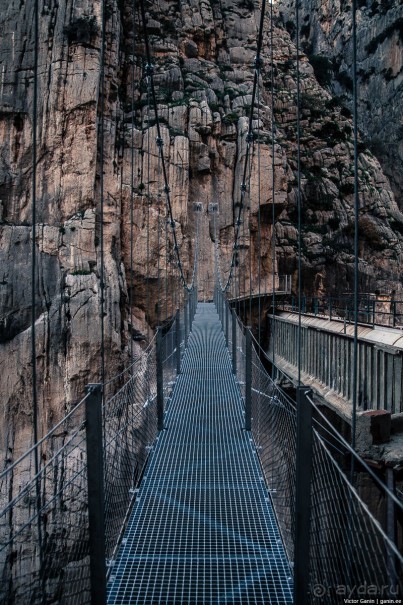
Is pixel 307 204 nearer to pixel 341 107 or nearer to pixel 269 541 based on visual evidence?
pixel 341 107

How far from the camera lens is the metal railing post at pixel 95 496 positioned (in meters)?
1.64

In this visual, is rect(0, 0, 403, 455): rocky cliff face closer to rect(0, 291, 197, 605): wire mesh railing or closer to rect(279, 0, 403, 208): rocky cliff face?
rect(279, 0, 403, 208): rocky cliff face

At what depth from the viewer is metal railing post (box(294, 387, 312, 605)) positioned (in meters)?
1.60

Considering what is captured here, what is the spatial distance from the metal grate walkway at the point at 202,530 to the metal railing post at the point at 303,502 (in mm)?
206

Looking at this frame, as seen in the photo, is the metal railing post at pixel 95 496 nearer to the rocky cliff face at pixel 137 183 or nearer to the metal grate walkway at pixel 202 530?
the metal grate walkway at pixel 202 530

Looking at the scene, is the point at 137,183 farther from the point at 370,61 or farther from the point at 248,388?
the point at 370,61

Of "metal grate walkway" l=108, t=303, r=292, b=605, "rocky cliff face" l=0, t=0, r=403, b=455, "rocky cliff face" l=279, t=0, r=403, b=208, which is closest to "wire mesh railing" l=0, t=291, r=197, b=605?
"metal grate walkway" l=108, t=303, r=292, b=605

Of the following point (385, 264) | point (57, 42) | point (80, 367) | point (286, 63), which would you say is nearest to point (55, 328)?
point (80, 367)

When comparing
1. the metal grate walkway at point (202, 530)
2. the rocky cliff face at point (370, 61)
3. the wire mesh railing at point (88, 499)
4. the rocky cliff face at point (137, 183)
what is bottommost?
the metal grate walkway at point (202, 530)

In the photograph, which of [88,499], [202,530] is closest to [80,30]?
[202,530]

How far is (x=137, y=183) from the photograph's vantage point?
53.3 ft

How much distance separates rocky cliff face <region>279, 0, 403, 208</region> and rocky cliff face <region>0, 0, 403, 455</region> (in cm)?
569

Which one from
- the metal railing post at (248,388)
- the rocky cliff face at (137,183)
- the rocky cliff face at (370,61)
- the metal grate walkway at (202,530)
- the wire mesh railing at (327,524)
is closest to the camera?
the wire mesh railing at (327,524)

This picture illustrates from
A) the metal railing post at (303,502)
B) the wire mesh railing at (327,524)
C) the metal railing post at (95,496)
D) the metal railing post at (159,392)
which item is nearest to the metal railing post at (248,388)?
the metal railing post at (159,392)
